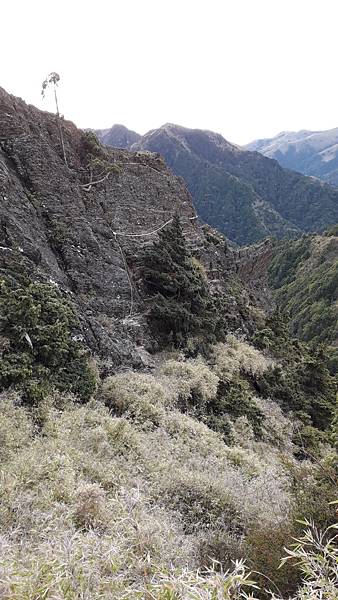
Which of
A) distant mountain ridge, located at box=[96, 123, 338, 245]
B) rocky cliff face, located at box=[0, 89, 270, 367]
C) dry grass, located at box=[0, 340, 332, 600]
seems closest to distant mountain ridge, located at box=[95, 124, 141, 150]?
distant mountain ridge, located at box=[96, 123, 338, 245]

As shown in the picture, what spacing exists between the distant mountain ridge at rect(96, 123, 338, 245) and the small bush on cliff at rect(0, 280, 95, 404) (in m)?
144

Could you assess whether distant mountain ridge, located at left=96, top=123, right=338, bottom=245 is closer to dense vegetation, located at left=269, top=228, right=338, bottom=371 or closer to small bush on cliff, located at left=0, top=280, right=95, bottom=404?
dense vegetation, located at left=269, top=228, right=338, bottom=371

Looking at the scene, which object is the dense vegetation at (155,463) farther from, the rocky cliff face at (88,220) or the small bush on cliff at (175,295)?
the rocky cliff face at (88,220)

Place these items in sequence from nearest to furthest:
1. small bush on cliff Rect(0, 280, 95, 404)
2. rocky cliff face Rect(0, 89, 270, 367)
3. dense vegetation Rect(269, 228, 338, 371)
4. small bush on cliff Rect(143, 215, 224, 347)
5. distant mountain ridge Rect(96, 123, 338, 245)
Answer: small bush on cliff Rect(0, 280, 95, 404) < rocky cliff face Rect(0, 89, 270, 367) < small bush on cliff Rect(143, 215, 224, 347) < dense vegetation Rect(269, 228, 338, 371) < distant mountain ridge Rect(96, 123, 338, 245)

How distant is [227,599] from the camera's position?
7.68 feet

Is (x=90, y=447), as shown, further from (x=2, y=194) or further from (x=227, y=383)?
(x=2, y=194)

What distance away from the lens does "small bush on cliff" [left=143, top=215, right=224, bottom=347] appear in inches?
551

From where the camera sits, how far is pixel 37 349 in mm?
8844

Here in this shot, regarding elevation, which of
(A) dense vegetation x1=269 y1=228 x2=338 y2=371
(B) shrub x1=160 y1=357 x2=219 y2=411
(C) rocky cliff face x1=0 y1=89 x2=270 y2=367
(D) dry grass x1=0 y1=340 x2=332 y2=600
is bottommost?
(A) dense vegetation x1=269 y1=228 x2=338 y2=371

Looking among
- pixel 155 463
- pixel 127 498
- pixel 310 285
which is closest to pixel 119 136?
pixel 310 285

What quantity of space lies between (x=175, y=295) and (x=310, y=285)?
68.0m

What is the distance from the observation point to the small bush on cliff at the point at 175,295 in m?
14.0

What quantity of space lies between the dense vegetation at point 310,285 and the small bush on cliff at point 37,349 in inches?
1884

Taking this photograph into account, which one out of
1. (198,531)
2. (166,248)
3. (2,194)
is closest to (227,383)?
(166,248)
